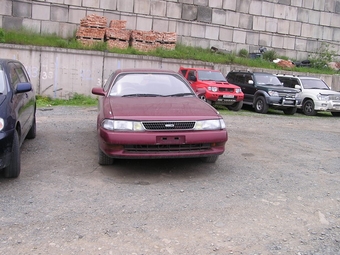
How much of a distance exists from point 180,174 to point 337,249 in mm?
2644

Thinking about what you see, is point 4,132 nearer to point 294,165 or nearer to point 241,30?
point 294,165

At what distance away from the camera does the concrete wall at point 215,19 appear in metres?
17.7

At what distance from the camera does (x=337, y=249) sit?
3.87m

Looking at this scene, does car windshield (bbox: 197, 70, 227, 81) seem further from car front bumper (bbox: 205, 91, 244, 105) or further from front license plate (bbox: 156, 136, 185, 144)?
front license plate (bbox: 156, 136, 185, 144)

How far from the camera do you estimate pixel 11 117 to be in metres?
5.33

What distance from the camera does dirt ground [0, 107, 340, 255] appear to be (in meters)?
3.86

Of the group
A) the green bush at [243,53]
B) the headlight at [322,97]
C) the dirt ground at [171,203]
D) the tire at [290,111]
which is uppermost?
the green bush at [243,53]

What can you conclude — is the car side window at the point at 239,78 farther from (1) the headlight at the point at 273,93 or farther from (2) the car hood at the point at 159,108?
(2) the car hood at the point at 159,108

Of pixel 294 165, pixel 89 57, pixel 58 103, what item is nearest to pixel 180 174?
pixel 294 165

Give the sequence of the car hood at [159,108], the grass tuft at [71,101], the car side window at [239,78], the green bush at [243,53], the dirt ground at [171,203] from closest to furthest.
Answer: the dirt ground at [171,203] → the car hood at [159,108] → the grass tuft at [71,101] → the car side window at [239,78] → the green bush at [243,53]

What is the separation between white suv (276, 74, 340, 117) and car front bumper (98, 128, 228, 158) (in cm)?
1080

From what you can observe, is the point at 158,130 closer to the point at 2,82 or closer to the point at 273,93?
the point at 2,82

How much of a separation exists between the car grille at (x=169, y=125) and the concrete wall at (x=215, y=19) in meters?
13.9

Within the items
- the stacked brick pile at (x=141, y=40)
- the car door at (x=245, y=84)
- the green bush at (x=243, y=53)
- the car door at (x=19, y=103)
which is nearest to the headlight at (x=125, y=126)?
the car door at (x=19, y=103)
